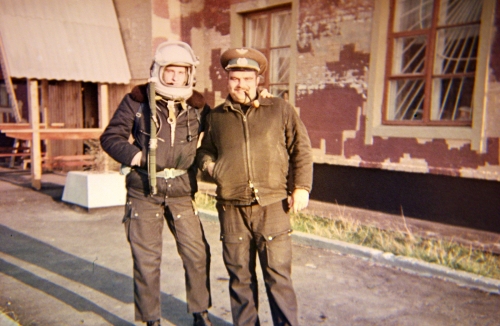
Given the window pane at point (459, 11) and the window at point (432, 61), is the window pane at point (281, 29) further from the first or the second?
the window pane at point (459, 11)

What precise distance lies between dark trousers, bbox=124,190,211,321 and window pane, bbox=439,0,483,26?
447 centimetres

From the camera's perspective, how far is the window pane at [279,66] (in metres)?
7.56

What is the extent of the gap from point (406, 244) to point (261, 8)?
4852 mm

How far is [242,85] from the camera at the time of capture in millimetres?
2824

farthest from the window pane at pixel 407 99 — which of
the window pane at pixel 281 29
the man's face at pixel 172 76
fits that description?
the man's face at pixel 172 76

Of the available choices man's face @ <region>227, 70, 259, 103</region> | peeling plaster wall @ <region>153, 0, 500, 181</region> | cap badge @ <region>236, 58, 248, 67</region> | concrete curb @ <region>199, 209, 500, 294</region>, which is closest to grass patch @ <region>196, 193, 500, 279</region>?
concrete curb @ <region>199, 209, 500, 294</region>

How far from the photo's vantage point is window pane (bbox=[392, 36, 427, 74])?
234 inches

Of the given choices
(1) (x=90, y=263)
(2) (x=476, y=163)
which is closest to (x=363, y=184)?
(2) (x=476, y=163)

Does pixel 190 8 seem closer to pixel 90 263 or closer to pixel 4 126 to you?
pixel 4 126

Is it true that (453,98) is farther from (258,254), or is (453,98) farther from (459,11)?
(258,254)

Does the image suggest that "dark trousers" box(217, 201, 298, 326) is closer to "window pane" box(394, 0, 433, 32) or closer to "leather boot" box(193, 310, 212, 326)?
"leather boot" box(193, 310, 212, 326)

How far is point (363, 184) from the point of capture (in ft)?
21.5

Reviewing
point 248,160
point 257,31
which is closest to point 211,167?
point 248,160

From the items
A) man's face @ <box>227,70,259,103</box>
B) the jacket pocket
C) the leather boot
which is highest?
man's face @ <box>227,70,259,103</box>
